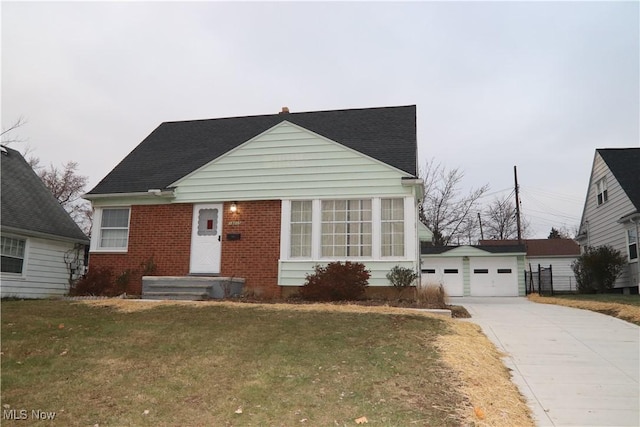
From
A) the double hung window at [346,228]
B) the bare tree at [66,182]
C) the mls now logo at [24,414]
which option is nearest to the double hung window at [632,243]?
the double hung window at [346,228]

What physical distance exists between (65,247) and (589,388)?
16831 millimetres

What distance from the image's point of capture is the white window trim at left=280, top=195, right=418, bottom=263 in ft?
42.7

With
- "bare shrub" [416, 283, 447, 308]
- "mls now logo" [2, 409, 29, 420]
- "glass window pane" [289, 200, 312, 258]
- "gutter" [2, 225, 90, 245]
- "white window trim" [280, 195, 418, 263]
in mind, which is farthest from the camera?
"gutter" [2, 225, 90, 245]

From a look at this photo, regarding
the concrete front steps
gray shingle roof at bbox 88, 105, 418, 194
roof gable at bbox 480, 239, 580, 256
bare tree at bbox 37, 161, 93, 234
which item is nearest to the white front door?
the concrete front steps

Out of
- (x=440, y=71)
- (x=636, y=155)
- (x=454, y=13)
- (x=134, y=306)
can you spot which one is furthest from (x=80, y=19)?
(x=636, y=155)

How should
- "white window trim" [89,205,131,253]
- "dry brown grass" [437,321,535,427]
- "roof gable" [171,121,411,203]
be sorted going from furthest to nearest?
"white window trim" [89,205,131,253], "roof gable" [171,121,411,203], "dry brown grass" [437,321,535,427]

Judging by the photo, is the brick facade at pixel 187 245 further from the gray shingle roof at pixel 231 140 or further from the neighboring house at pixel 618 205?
the neighboring house at pixel 618 205

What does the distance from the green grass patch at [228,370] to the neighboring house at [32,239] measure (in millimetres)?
7048

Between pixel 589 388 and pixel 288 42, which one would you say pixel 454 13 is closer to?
pixel 288 42

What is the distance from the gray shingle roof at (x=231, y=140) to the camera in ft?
49.2

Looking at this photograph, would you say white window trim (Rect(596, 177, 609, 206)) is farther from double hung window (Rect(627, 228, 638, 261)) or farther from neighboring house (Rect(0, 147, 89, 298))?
neighboring house (Rect(0, 147, 89, 298))

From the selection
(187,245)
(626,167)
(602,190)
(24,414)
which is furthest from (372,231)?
(602,190)

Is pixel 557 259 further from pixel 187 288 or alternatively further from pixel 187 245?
pixel 187 288

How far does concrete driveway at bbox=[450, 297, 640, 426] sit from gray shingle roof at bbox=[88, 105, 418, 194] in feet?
18.0
